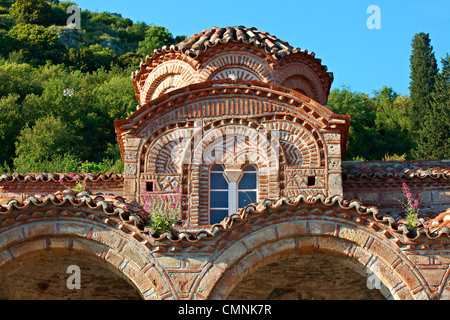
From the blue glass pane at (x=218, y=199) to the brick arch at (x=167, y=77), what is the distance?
3.48 metres

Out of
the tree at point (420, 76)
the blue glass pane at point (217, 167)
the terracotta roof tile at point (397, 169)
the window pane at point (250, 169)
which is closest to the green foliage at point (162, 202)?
the blue glass pane at point (217, 167)

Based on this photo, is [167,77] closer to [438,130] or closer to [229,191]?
[229,191]

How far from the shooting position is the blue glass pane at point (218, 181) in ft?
40.7

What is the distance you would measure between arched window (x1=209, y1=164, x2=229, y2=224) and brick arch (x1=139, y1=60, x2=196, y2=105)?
309 cm

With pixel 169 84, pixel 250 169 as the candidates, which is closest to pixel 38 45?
pixel 169 84

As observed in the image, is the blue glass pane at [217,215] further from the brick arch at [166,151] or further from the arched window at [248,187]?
the brick arch at [166,151]

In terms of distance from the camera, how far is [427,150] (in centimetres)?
2828

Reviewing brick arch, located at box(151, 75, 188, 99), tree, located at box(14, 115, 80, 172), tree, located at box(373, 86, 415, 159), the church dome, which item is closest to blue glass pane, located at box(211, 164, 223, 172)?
the church dome

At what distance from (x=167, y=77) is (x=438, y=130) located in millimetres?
17313

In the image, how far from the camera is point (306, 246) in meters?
9.33

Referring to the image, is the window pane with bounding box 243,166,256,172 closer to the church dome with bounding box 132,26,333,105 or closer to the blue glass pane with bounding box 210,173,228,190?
the blue glass pane with bounding box 210,173,228,190

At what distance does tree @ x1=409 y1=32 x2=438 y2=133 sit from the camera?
114ft
